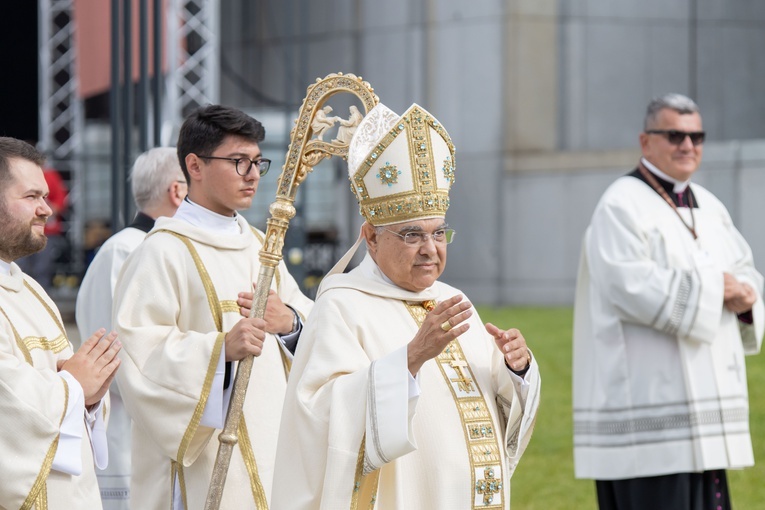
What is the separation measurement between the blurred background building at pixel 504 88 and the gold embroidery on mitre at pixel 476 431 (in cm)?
1257

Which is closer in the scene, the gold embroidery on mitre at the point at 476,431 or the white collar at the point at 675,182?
the gold embroidery on mitre at the point at 476,431

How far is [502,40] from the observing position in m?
17.4

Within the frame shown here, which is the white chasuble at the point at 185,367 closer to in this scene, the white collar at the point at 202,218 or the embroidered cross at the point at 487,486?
the white collar at the point at 202,218

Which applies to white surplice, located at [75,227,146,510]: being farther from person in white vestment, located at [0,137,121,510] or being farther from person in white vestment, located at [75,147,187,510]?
person in white vestment, located at [0,137,121,510]

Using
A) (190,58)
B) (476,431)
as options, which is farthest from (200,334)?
(190,58)

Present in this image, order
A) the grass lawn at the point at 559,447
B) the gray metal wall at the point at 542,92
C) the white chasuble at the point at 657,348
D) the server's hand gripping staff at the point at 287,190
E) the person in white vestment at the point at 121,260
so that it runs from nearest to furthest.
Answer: the server's hand gripping staff at the point at 287,190, the person in white vestment at the point at 121,260, the white chasuble at the point at 657,348, the grass lawn at the point at 559,447, the gray metal wall at the point at 542,92

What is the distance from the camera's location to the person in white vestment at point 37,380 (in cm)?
377

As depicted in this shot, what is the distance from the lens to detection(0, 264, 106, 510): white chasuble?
3758 millimetres

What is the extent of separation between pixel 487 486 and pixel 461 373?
35 cm

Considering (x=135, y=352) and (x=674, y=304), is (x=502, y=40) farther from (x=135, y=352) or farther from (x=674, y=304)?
(x=135, y=352)

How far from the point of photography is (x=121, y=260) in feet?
18.9

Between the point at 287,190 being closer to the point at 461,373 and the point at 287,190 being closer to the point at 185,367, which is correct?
the point at 185,367

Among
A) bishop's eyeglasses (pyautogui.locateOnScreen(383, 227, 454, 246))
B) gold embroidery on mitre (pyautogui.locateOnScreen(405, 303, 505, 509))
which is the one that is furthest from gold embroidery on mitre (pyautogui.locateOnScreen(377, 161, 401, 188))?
gold embroidery on mitre (pyautogui.locateOnScreen(405, 303, 505, 509))

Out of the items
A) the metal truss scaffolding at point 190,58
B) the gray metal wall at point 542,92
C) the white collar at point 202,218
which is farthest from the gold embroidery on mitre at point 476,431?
the gray metal wall at point 542,92
